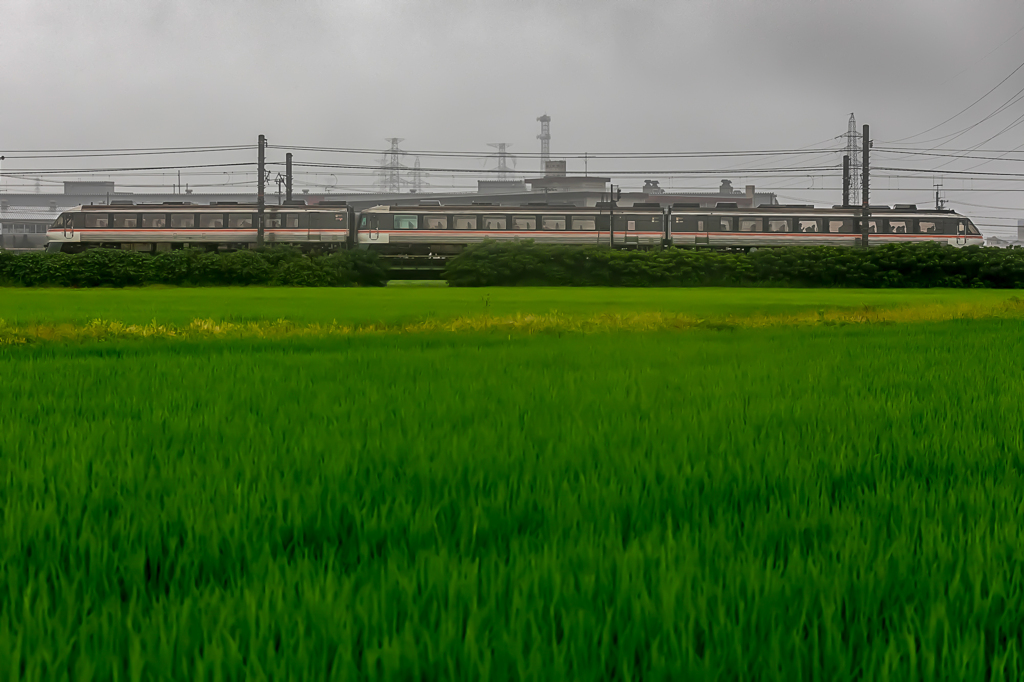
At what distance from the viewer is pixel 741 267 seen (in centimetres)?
3719

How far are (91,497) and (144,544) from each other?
1.62 ft

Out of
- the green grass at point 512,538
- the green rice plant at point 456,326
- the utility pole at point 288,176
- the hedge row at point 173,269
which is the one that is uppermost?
the utility pole at point 288,176

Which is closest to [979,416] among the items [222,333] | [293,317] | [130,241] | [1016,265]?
[222,333]

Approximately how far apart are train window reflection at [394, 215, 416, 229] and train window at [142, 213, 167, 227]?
11974mm

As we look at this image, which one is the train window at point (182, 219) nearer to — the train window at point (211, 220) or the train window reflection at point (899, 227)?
the train window at point (211, 220)

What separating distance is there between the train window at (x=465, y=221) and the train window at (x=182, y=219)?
13.7m

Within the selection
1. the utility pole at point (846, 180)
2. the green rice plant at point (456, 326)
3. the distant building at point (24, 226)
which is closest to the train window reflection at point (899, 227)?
the utility pole at point (846, 180)

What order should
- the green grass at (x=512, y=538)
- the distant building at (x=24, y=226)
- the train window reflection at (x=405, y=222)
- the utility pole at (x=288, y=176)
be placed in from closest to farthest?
1. the green grass at (x=512, y=538)
2. the train window reflection at (x=405, y=222)
3. the utility pole at (x=288, y=176)
4. the distant building at (x=24, y=226)

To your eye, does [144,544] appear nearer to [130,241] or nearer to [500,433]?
[500,433]

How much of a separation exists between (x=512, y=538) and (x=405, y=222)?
40.9m

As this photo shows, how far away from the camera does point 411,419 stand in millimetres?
3777

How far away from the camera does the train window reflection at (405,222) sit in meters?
41.8

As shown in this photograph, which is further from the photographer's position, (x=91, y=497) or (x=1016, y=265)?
(x=1016, y=265)

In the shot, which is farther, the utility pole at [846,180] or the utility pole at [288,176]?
the utility pole at [846,180]
